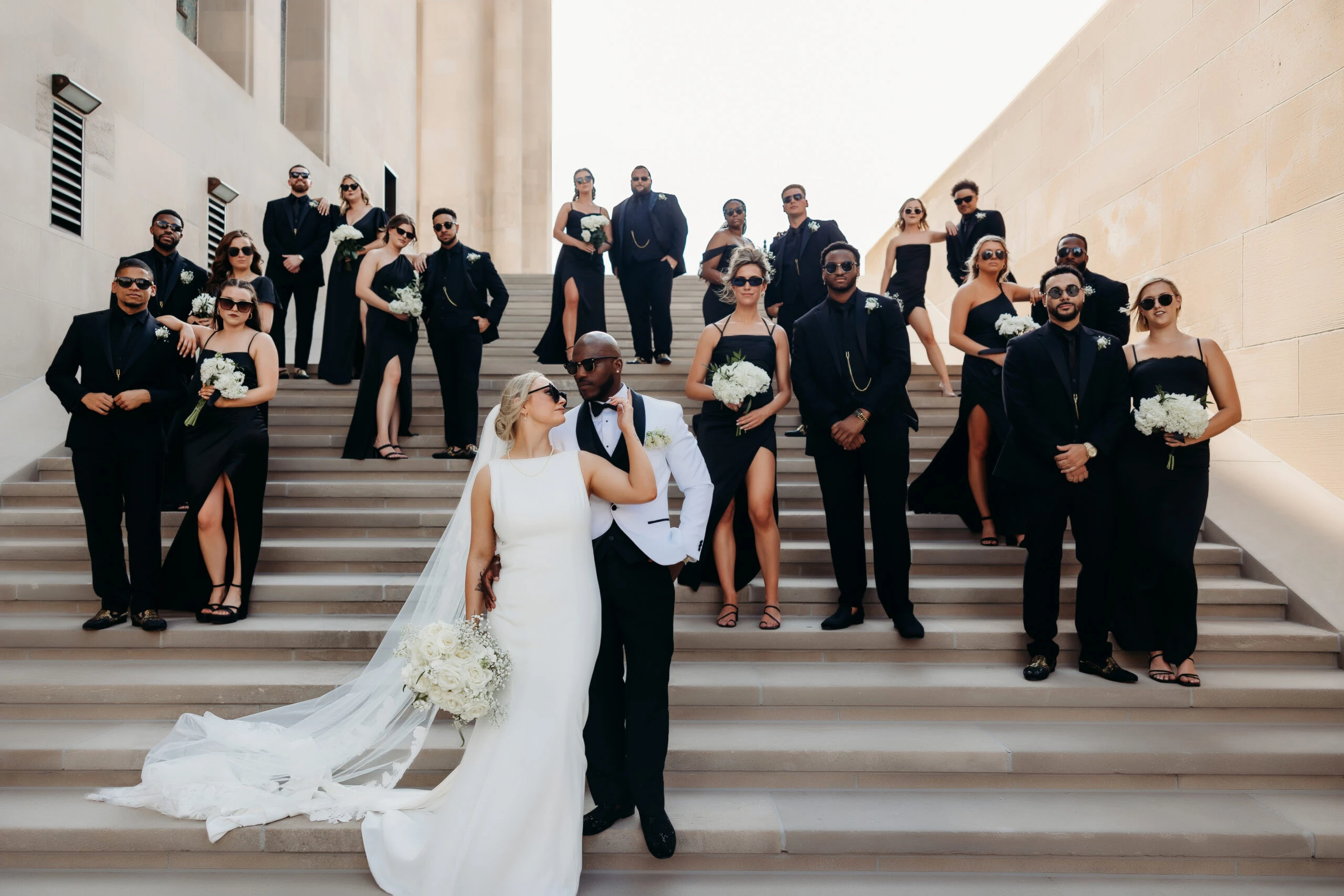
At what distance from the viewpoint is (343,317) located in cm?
891

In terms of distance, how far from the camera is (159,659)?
16.8 ft

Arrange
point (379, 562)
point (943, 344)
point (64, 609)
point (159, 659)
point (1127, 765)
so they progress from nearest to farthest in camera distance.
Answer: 1. point (1127, 765)
2. point (159, 659)
3. point (64, 609)
4. point (379, 562)
5. point (943, 344)

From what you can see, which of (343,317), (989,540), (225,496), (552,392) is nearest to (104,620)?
(225,496)

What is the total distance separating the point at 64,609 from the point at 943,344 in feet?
33.5

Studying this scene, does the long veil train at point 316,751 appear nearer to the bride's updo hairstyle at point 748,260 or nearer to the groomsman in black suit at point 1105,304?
the bride's updo hairstyle at point 748,260

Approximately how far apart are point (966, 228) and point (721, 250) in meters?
2.26

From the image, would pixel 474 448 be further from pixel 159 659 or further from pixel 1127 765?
pixel 1127 765

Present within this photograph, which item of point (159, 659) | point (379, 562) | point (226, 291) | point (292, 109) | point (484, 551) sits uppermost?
point (292, 109)

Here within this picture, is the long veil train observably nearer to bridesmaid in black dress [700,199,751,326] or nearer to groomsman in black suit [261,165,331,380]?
bridesmaid in black dress [700,199,751,326]

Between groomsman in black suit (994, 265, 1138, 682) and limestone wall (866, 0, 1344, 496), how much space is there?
233 cm

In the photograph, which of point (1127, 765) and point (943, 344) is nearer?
point (1127, 765)

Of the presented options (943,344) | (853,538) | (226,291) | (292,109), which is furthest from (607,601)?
(292,109)

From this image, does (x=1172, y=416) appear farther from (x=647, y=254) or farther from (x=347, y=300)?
(x=347, y=300)

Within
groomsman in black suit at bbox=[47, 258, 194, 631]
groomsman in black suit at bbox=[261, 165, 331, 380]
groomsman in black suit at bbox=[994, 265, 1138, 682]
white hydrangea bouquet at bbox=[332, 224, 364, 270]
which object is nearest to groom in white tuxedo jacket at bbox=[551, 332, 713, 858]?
groomsman in black suit at bbox=[994, 265, 1138, 682]
